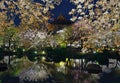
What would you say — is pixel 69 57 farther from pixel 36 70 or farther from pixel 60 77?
pixel 60 77

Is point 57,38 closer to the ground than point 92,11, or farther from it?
closer to the ground

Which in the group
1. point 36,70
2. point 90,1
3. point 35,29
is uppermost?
point 90,1

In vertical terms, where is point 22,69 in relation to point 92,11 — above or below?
below

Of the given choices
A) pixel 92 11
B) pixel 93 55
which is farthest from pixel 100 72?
pixel 92 11

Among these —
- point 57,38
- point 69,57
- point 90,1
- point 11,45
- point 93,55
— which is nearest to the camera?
point 90,1

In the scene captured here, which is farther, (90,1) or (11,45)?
(11,45)

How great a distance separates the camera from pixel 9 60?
164ft

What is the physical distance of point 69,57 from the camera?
47.4 m

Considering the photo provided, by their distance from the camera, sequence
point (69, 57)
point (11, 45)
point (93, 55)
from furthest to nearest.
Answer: point (11, 45), point (69, 57), point (93, 55)

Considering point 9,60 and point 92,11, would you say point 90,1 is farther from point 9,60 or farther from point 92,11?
point 9,60

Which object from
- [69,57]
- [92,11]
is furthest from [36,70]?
[92,11]

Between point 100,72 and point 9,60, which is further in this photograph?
point 9,60

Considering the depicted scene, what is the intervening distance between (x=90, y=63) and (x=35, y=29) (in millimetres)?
20232

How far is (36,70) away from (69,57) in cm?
648
